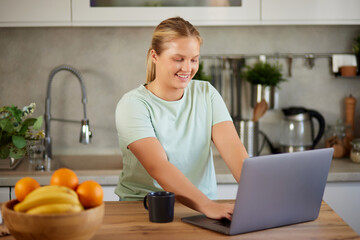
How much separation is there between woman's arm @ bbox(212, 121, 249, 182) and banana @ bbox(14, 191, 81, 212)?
2.52 ft

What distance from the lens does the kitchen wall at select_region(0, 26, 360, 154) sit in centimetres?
295

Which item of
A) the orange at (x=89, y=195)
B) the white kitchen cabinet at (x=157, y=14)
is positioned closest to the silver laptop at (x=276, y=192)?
the orange at (x=89, y=195)

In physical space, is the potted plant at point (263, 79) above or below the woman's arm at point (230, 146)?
above

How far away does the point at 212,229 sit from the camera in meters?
1.31

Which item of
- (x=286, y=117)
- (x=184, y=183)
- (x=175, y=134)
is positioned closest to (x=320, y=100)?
(x=286, y=117)

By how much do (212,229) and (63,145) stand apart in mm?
Answer: 1856

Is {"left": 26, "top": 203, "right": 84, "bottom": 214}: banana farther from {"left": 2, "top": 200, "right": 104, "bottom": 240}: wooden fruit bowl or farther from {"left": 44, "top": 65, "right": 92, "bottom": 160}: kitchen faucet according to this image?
{"left": 44, "top": 65, "right": 92, "bottom": 160}: kitchen faucet

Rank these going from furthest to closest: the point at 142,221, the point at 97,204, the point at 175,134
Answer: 1. the point at 175,134
2. the point at 142,221
3. the point at 97,204

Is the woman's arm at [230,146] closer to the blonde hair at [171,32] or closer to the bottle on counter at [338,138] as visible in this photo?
the blonde hair at [171,32]

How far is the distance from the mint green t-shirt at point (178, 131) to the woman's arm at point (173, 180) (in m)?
0.11

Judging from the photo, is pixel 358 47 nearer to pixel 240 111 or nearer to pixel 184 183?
pixel 240 111

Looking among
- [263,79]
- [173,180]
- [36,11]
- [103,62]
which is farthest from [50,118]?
[173,180]

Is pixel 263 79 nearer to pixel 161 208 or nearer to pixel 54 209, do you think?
pixel 161 208

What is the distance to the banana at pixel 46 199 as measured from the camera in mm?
1059
